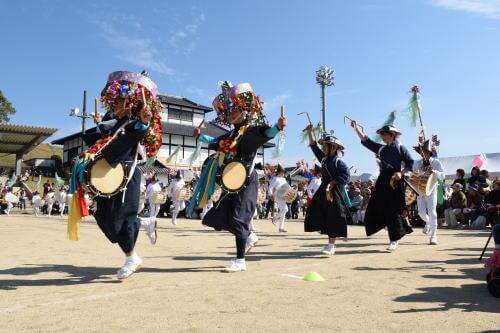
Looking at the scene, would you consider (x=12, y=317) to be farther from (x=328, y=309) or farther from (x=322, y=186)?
(x=322, y=186)

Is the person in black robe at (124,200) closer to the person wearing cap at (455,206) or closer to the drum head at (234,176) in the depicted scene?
the drum head at (234,176)

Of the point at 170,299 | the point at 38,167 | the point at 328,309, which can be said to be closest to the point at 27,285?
the point at 170,299

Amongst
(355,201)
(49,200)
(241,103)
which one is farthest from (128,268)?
(49,200)

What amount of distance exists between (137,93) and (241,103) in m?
1.38

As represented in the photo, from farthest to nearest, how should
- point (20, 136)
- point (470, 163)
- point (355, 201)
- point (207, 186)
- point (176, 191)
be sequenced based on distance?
point (20, 136) < point (470, 163) < point (355, 201) < point (176, 191) < point (207, 186)

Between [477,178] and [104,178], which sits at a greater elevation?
[477,178]

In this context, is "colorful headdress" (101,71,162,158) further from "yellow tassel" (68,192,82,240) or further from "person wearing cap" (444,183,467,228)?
"person wearing cap" (444,183,467,228)

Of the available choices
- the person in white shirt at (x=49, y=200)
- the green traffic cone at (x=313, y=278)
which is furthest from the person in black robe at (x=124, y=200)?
the person in white shirt at (x=49, y=200)

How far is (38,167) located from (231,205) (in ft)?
163

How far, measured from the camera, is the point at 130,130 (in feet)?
15.8

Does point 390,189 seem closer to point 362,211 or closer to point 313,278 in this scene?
point 313,278

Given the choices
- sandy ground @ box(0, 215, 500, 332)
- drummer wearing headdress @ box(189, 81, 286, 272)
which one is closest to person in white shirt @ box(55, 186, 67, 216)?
sandy ground @ box(0, 215, 500, 332)

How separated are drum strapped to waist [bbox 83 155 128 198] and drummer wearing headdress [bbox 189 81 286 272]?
1.20 metres

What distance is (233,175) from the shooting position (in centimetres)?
543
